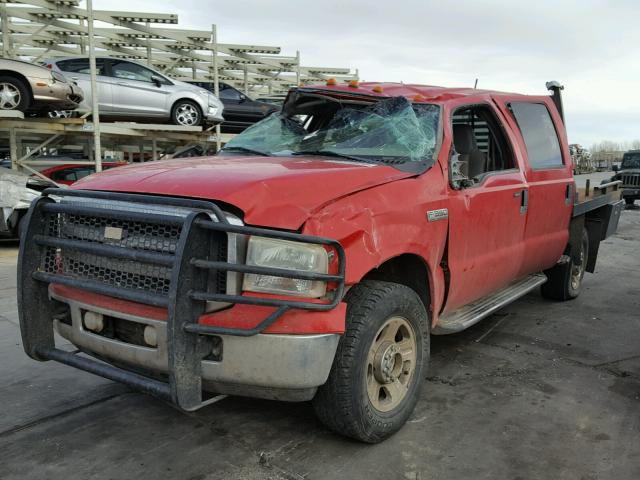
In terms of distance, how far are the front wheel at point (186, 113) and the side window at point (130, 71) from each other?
2.94ft

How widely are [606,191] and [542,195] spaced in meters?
2.46

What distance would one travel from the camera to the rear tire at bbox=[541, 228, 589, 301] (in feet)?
19.7

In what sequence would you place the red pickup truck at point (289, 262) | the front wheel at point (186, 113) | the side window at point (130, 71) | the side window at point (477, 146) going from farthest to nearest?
the front wheel at point (186, 113)
the side window at point (130, 71)
the side window at point (477, 146)
the red pickup truck at point (289, 262)

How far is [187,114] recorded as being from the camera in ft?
45.9

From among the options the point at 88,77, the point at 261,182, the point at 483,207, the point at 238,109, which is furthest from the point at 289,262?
the point at 238,109

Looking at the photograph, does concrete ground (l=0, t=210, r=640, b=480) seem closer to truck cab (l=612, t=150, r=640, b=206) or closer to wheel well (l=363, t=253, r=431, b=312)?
wheel well (l=363, t=253, r=431, b=312)

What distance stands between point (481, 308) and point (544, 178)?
1443 mm

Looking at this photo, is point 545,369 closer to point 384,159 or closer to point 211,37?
point 384,159

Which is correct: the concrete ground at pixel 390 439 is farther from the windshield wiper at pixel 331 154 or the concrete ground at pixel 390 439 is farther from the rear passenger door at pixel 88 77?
the rear passenger door at pixel 88 77

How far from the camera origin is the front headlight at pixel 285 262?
8.23 feet

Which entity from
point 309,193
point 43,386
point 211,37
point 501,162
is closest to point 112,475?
point 43,386

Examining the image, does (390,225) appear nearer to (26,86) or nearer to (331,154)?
(331,154)

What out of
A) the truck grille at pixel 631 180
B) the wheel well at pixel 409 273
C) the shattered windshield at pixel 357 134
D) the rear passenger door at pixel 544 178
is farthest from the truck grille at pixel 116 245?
the truck grille at pixel 631 180

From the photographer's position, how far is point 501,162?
4.57 metres
